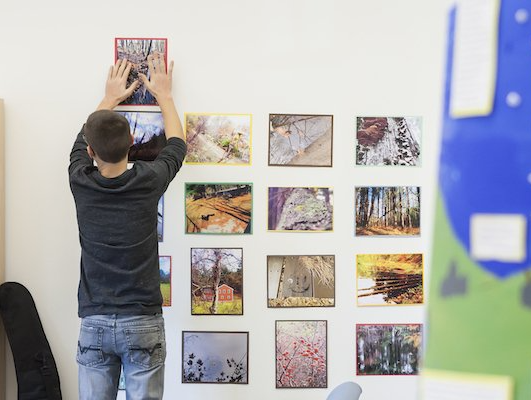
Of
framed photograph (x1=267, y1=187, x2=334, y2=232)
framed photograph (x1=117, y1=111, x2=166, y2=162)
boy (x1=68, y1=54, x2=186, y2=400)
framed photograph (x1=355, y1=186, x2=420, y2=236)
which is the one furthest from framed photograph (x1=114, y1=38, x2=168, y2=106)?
framed photograph (x1=355, y1=186, x2=420, y2=236)

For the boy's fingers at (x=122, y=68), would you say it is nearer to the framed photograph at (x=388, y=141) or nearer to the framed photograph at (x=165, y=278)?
the framed photograph at (x=165, y=278)

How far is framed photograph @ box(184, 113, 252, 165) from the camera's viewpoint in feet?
6.11

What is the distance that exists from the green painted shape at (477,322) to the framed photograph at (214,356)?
4.92 ft

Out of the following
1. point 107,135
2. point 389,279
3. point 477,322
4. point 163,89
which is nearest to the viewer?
point 477,322

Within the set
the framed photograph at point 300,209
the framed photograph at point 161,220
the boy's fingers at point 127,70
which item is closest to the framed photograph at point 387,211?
the framed photograph at point 300,209

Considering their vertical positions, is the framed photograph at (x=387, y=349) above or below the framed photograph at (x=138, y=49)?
below

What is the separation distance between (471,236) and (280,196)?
4.76ft

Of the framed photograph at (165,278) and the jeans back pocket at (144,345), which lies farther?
the framed photograph at (165,278)

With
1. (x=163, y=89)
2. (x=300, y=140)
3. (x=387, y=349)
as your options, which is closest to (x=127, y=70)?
(x=163, y=89)

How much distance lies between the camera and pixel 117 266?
1538mm

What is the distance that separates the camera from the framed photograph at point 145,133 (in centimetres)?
185

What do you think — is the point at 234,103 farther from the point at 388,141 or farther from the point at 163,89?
the point at 388,141

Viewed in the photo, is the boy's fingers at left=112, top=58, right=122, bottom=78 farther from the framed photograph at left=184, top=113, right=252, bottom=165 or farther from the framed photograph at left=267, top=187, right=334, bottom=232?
the framed photograph at left=267, top=187, right=334, bottom=232

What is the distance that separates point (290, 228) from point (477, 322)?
A: 145 centimetres
